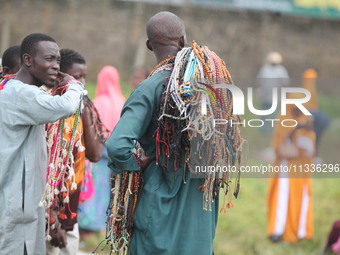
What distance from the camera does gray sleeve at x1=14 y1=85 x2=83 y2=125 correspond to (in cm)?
429

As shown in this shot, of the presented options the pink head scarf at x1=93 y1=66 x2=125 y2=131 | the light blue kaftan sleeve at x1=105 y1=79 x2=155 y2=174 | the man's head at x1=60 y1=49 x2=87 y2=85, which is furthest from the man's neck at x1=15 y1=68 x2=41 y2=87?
the pink head scarf at x1=93 y1=66 x2=125 y2=131

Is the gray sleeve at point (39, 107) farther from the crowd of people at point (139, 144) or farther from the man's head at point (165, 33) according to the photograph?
the man's head at point (165, 33)

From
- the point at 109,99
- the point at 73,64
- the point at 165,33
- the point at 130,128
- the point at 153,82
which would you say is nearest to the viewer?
the point at 130,128

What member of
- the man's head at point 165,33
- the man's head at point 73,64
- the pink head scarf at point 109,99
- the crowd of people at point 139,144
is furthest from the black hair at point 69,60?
the pink head scarf at point 109,99

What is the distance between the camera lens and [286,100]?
5250 millimetres

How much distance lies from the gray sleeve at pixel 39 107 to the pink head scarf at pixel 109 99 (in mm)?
4521

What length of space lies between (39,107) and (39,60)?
0.34 m

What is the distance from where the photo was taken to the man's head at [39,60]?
4.45 m

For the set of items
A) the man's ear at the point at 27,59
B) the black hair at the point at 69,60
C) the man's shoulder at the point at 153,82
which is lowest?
the man's shoulder at the point at 153,82

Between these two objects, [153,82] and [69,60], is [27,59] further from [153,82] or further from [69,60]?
[69,60]

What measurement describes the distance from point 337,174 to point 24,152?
245 cm

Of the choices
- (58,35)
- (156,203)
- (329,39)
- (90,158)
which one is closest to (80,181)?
(90,158)

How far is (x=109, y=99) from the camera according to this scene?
9.08 metres

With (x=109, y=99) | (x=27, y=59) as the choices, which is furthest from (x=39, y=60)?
(x=109, y=99)
